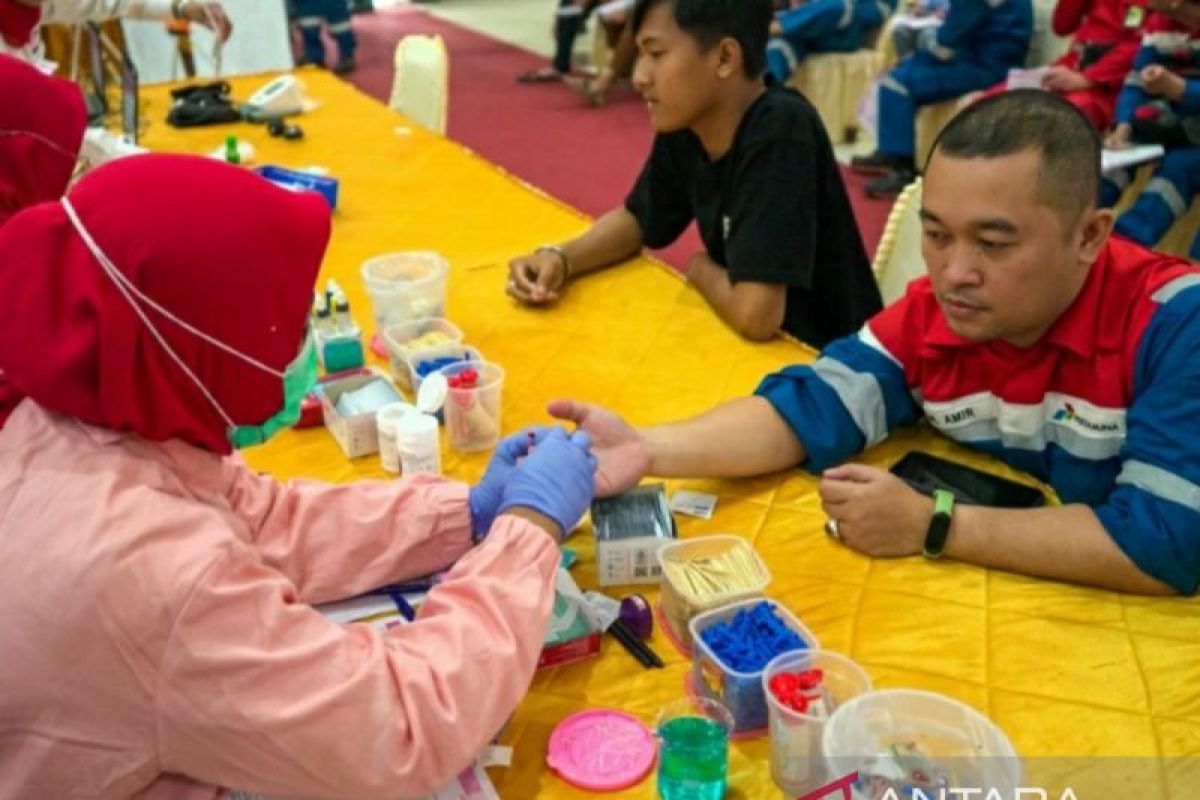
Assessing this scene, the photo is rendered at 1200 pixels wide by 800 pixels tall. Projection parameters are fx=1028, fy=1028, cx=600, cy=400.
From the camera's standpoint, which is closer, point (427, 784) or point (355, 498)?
point (427, 784)

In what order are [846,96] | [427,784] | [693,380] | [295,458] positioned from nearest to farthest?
[427,784]
[295,458]
[693,380]
[846,96]

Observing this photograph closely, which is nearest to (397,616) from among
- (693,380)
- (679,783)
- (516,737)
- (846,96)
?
(516,737)

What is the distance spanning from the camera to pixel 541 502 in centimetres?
113

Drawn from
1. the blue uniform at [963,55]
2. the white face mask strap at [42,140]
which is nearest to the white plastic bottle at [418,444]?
the white face mask strap at [42,140]

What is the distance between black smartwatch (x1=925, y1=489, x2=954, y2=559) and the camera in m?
1.28

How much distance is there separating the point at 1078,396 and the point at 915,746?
61 centimetres

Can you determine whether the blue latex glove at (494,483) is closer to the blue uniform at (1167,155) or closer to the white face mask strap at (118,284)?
the white face mask strap at (118,284)

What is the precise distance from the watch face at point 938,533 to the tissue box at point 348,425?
0.81 m

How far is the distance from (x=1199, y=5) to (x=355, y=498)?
308 cm

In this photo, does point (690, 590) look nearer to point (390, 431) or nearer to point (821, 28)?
point (390, 431)

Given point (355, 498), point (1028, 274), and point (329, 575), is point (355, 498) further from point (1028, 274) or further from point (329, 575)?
point (1028, 274)

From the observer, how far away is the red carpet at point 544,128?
4712mm

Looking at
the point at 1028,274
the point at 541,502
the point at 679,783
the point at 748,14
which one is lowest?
the point at 679,783

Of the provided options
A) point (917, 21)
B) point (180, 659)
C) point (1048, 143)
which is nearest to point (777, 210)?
point (1048, 143)
